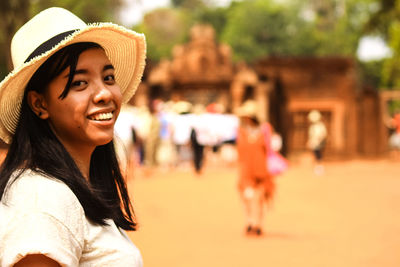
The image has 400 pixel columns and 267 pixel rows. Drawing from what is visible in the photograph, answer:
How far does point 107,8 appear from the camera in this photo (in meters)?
28.3

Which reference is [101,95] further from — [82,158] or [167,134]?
[167,134]

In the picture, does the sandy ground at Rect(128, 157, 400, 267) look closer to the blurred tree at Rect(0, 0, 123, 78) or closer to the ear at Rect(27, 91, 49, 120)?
the ear at Rect(27, 91, 49, 120)

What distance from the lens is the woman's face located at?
6.04 feet

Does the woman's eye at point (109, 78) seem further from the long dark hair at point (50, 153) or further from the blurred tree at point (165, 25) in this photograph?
the blurred tree at point (165, 25)

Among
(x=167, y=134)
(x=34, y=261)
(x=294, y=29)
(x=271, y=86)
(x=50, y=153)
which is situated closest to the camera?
(x=34, y=261)

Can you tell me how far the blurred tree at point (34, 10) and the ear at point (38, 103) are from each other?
16774 mm

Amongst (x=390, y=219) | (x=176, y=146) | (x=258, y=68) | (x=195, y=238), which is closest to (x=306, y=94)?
(x=258, y=68)

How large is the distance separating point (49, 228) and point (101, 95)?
48 cm

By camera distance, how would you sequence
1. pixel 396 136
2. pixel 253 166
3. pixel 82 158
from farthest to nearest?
pixel 396 136
pixel 253 166
pixel 82 158

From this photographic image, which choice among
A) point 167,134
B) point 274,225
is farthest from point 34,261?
point 167,134

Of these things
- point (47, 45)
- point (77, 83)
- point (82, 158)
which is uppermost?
point (47, 45)

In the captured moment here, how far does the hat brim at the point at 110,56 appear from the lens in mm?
1789

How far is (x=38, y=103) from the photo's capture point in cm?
188

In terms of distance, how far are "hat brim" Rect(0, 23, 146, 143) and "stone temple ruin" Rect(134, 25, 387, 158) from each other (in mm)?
20787
